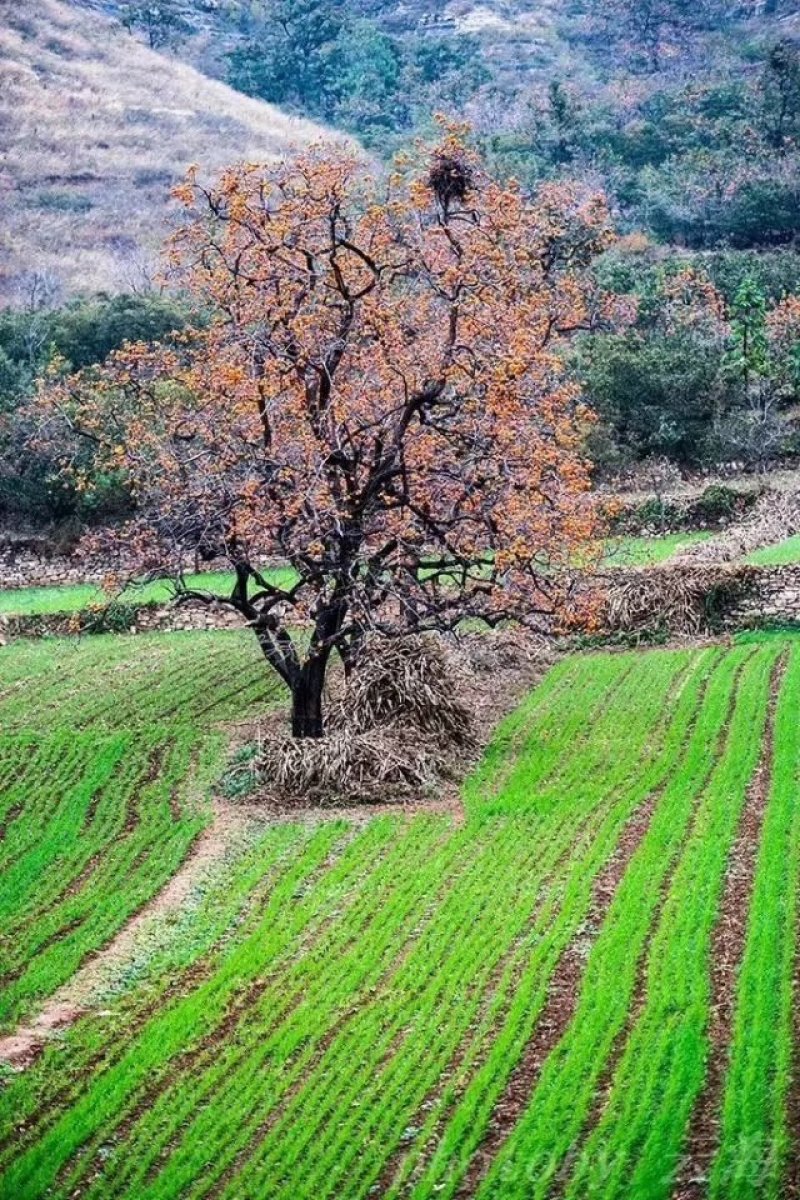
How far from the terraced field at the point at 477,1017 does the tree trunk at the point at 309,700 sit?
2.91 meters

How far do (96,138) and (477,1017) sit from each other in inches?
3549

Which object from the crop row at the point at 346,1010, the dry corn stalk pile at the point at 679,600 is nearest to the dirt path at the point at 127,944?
the crop row at the point at 346,1010

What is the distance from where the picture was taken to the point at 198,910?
1628 cm

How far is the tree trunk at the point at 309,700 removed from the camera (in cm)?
2169

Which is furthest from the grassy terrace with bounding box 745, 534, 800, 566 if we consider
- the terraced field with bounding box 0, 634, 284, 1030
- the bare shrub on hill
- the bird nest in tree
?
the terraced field with bounding box 0, 634, 284, 1030

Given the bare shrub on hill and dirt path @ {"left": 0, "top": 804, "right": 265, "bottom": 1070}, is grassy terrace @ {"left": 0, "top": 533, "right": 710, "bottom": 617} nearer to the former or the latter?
the bare shrub on hill

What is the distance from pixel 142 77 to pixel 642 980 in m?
102

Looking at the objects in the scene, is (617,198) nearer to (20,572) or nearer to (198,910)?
(20,572)

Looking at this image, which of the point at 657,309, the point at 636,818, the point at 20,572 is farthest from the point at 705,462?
the point at 636,818

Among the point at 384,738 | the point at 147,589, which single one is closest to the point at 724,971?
the point at 384,738

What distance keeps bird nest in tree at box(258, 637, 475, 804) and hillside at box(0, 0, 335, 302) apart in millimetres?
54352

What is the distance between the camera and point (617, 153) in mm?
81438

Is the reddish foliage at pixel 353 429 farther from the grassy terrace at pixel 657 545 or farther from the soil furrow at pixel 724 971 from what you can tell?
the grassy terrace at pixel 657 545

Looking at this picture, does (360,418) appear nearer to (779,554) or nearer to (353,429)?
(353,429)
